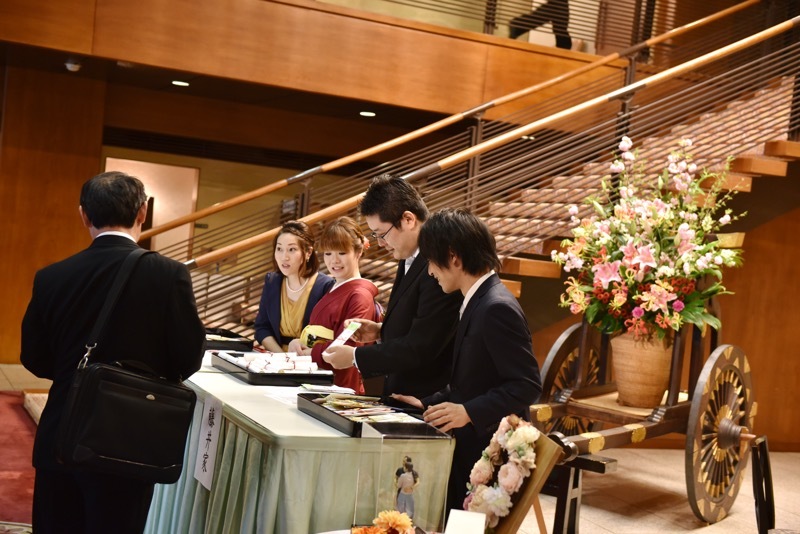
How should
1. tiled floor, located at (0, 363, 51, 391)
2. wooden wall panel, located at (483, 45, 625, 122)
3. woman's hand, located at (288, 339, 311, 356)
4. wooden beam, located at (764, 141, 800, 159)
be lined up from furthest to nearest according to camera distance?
wooden wall panel, located at (483, 45, 625, 122) → tiled floor, located at (0, 363, 51, 391) → wooden beam, located at (764, 141, 800, 159) → woman's hand, located at (288, 339, 311, 356)

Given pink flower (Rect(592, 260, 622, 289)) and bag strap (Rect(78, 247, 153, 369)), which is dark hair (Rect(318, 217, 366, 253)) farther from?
pink flower (Rect(592, 260, 622, 289))

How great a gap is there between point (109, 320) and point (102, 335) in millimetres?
44

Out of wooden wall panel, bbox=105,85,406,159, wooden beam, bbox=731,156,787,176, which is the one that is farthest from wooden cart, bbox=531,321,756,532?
wooden wall panel, bbox=105,85,406,159

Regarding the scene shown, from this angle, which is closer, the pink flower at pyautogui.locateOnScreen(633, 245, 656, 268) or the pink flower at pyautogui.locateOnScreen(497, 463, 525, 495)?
the pink flower at pyautogui.locateOnScreen(497, 463, 525, 495)

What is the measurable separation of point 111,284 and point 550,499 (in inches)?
149

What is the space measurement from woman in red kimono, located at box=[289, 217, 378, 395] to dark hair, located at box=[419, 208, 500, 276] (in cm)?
120

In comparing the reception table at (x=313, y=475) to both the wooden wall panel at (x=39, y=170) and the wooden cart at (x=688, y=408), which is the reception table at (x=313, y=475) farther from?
the wooden wall panel at (x=39, y=170)

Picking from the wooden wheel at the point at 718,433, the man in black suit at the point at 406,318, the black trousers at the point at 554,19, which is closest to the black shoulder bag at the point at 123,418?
the man in black suit at the point at 406,318

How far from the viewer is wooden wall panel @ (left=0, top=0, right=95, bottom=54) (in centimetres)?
688

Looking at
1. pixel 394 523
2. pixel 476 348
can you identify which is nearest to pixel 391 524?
pixel 394 523

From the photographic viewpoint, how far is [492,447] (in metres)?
2.07

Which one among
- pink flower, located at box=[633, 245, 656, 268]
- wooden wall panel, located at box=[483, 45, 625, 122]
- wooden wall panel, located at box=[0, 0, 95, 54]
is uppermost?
wooden wall panel, located at box=[483, 45, 625, 122]

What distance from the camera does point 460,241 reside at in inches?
101

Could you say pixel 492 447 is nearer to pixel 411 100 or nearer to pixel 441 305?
pixel 441 305
